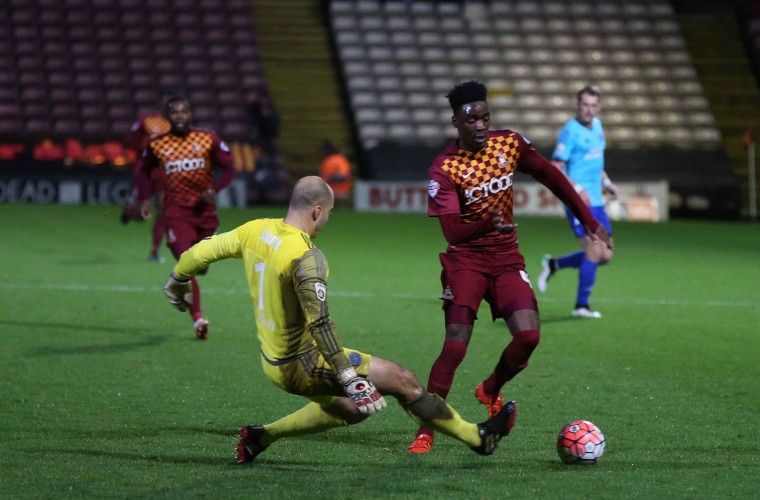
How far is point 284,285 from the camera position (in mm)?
5402

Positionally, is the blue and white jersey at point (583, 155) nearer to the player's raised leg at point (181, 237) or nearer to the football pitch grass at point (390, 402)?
the football pitch grass at point (390, 402)

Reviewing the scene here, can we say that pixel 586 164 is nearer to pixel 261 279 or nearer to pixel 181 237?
pixel 181 237

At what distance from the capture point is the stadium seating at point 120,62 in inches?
1100

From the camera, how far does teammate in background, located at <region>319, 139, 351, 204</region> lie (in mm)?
26188

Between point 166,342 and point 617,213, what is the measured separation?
15.9 m

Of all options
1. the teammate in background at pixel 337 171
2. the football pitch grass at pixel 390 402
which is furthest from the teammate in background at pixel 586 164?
the teammate in background at pixel 337 171

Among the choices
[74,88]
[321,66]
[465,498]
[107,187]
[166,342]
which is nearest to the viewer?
[465,498]

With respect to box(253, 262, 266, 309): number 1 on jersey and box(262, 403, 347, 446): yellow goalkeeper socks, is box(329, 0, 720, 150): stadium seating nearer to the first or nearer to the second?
box(262, 403, 347, 446): yellow goalkeeper socks

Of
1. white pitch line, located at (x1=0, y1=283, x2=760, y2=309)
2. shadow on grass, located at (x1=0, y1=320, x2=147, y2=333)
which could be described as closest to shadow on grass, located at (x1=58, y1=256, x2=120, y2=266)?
white pitch line, located at (x1=0, y1=283, x2=760, y2=309)

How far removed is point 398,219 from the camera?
76.8 ft

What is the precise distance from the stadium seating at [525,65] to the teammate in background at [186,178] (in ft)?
56.6

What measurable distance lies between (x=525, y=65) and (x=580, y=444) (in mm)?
25510

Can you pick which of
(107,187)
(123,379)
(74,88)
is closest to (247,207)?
(107,187)

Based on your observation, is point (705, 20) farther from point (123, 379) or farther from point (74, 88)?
point (123, 379)
